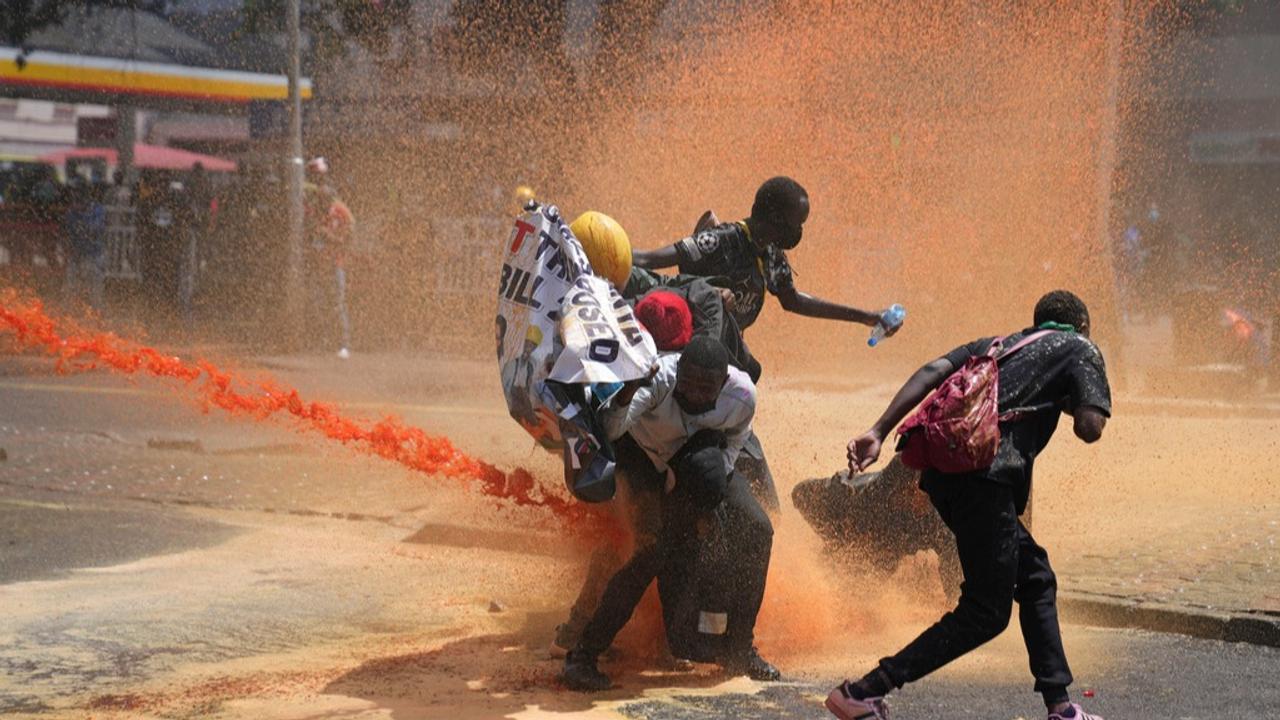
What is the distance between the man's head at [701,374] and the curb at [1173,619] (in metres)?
2.20

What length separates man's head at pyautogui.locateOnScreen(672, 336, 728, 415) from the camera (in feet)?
18.0

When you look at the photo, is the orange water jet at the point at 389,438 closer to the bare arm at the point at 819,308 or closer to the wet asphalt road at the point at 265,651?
the wet asphalt road at the point at 265,651

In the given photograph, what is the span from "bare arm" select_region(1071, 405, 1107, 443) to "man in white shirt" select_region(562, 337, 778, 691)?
122 centimetres

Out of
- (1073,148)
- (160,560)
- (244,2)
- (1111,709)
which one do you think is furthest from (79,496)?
(244,2)

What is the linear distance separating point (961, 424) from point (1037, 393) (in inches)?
12.4

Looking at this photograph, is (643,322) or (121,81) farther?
(121,81)

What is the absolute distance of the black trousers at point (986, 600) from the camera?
16.0ft

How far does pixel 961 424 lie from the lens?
4.80 metres

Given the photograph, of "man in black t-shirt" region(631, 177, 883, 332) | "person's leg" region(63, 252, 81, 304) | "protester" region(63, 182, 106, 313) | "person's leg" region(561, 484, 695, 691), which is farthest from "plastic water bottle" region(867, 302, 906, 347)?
"person's leg" region(63, 252, 81, 304)

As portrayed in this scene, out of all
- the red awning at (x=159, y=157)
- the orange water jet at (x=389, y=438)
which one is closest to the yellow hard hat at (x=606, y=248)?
the orange water jet at (x=389, y=438)

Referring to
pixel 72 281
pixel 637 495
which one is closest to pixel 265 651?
pixel 637 495

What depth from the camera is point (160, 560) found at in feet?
25.8

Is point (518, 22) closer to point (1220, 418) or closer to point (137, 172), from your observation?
point (137, 172)

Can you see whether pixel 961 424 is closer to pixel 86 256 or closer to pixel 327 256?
pixel 327 256
